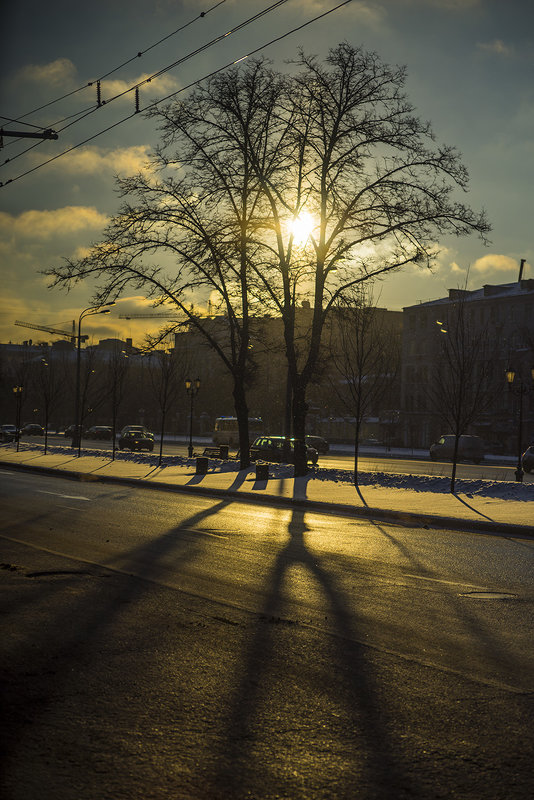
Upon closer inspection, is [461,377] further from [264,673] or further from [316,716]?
[316,716]

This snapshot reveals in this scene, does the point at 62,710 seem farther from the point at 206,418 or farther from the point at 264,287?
the point at 206,418

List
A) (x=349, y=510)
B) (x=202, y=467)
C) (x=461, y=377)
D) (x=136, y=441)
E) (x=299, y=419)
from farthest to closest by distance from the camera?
(x=136, y=441), (x=202, y=467), (x=299, y=419), (x=461, y=377), (x=349, y=510)

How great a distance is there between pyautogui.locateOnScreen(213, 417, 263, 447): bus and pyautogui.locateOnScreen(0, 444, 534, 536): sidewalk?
28.2 metres

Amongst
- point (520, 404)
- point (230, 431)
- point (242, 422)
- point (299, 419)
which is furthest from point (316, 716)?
point (230, 431)

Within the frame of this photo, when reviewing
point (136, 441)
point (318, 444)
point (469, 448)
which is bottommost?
point (136, 441)

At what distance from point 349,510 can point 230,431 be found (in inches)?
1760

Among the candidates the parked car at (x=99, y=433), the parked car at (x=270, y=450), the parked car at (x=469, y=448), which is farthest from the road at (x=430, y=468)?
the parked car at (x=99, y=433)

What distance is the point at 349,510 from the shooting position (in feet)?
57.8

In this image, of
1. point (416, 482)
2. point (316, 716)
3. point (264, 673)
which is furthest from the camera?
point (416, 482)

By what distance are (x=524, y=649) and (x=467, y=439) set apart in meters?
45.4

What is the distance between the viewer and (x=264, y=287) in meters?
28.3

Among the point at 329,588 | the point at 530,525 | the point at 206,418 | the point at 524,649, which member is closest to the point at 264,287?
the point at 530,525

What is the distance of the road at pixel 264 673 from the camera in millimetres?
3828

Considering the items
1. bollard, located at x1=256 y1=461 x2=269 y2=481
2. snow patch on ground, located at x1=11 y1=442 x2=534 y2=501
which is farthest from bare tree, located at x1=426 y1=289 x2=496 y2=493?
bollard, located at x1=256 y1=461 x2=269 y2=481
